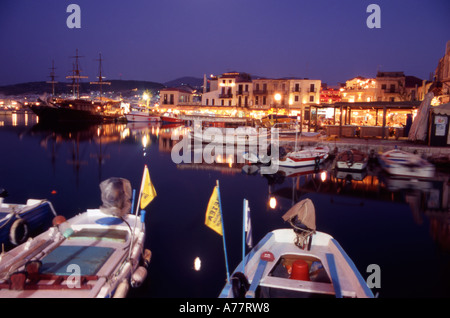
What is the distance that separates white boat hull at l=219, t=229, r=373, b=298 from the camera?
5.59 m

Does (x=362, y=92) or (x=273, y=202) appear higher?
(x=362, y=92)

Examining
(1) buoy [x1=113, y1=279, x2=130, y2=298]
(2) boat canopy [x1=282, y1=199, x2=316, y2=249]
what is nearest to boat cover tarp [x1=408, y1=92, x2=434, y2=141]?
(2) boat canopy [x1=282, y1=199, x2=316, y2=249]

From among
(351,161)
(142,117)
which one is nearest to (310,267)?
(351,161)

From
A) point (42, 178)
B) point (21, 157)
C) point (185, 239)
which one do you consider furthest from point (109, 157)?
point (185, 239)

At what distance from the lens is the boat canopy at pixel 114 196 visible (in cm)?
817

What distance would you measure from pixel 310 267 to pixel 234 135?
29.0 meters

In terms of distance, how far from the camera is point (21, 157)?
31.0 meters

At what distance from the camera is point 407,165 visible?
2031cm

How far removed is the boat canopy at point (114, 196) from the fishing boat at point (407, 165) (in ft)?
60.3

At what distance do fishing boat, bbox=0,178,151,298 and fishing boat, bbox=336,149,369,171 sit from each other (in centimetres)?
1681

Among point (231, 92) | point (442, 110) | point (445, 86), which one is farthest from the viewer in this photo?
point (231, 92)

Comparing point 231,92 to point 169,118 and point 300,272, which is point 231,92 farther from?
point 300,272
